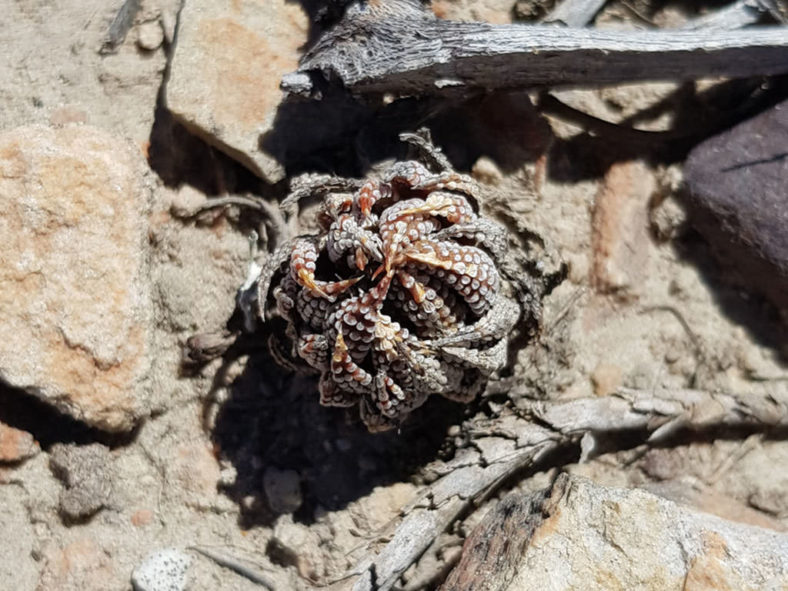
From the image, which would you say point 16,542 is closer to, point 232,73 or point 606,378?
point 232,73

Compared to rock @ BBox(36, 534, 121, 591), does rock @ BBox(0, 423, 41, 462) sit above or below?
above

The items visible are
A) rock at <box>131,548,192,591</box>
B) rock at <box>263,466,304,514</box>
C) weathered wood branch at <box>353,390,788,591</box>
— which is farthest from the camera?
rock at <box>263,466,304,514</box>

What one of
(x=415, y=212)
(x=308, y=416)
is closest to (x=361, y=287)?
(x=415, y=212)

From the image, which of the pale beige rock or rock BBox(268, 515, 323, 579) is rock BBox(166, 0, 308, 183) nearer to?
rock BBox(268, 515, 323, 579)

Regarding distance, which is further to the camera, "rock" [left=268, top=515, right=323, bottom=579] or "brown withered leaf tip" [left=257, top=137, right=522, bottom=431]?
"rock" [left=268, top=515, right=323, bottom=579]

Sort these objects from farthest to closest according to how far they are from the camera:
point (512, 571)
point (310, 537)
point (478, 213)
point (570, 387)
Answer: point (570, 387) → point (310, 537) → point (478, 213) → point (512, 571)

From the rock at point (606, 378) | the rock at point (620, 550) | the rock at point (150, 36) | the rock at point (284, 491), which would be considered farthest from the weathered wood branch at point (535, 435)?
the rock at point (150, 36)

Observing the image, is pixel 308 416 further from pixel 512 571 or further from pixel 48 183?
pixel 48 183

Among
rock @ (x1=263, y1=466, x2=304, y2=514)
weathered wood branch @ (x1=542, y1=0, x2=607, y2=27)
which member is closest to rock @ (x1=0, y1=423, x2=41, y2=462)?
rock @ (x1=263, y1=466, x2=304, y2=514)

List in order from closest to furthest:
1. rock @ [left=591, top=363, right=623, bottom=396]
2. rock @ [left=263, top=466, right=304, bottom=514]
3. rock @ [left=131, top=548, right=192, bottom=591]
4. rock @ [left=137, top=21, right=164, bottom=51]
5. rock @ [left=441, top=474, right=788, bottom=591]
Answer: rock @ [left=441, top=474, right=788, bottom=591] < rock @ [left=131, top=548, right=192, bottom=591] < rock @ [left=263, top=466, right=304, bottom=514] < rock @ [left=591, top=363, right=623, bottom=396] < rock @ [left=137, top=21, right=164, bottom=51]
